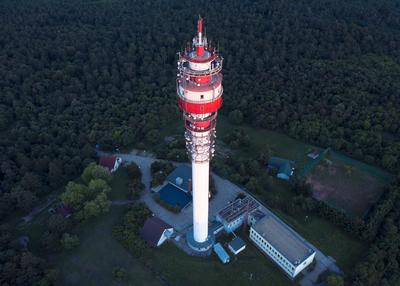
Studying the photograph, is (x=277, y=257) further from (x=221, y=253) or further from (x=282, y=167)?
(x=282, y=167)

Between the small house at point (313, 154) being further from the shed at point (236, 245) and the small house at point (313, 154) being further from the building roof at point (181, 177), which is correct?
the shed at point (236, 245)

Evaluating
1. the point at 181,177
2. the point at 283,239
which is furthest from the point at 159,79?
the point at 283,239

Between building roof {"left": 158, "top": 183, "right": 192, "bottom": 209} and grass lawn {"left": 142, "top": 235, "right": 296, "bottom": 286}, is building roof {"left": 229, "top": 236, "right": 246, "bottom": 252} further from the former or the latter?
building roof {"left": 158, "top": 183, "right": 192, "bottom": 209}

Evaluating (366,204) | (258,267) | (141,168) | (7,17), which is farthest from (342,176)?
(7,17)

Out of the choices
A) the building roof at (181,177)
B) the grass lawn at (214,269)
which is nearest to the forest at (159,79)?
the building roof at (181,177)

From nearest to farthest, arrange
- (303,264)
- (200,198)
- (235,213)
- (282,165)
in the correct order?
1. (200,198)
2. (303,264)
3. (235,213)
4. (282,165)

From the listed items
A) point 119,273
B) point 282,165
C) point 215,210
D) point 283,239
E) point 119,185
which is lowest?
point 119,273

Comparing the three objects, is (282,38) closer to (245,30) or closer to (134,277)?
(245,30)
